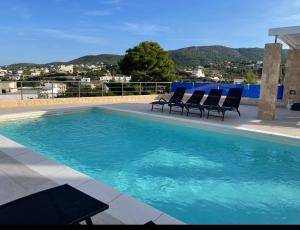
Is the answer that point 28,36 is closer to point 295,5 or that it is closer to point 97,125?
point 97,125

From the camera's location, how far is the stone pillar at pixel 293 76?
518 inches

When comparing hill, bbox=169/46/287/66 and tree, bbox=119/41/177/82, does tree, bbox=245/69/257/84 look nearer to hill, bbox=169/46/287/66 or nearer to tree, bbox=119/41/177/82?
hill, bbox=169/46/287/66

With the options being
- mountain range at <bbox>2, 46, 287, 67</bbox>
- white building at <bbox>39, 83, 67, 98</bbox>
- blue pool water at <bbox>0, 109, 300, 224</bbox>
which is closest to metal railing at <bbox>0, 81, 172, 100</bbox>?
white building at <bbox>39, 83, 67, 98</bbox>

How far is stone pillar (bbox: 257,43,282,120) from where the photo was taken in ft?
30.0

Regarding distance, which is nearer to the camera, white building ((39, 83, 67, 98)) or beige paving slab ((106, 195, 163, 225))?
beige paving slab ((106, 195, 163, 225))

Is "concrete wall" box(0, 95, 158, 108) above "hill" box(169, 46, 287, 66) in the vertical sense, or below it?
below

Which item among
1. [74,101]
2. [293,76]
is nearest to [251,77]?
[293,76]

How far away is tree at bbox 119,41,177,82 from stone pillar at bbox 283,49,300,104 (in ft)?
37.7

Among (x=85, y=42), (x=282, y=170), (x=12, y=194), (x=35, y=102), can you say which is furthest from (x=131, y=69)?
(x=12, y=194)

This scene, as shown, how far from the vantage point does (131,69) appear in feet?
77.7

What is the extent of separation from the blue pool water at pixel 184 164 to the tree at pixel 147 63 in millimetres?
14243

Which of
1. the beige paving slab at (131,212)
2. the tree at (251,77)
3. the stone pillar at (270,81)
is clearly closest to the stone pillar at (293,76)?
the stone pillar at (270,81)

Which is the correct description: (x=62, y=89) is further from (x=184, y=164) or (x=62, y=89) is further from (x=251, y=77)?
(x=251, y=77)

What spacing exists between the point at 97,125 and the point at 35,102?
4796 mm
